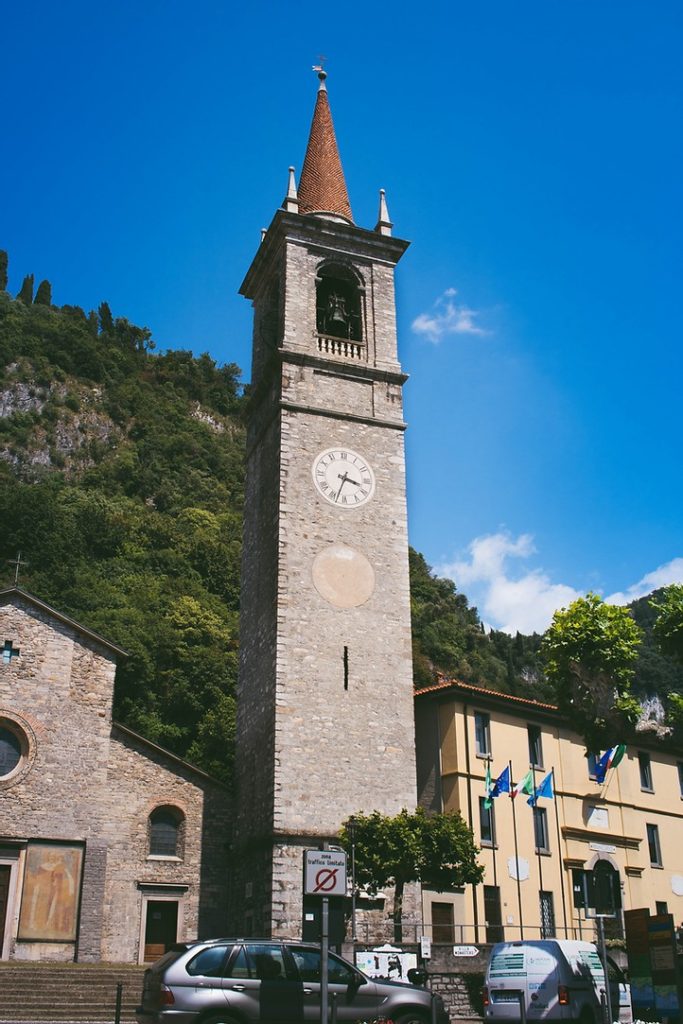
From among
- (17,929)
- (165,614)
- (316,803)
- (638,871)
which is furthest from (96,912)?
(165,614)

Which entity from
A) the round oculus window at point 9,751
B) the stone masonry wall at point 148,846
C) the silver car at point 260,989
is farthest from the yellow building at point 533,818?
the silver car at point 260,989

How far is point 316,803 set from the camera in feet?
75.8

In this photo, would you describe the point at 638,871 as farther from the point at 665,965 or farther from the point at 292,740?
the point at 665,965

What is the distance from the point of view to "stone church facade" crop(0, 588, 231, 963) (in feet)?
79.9

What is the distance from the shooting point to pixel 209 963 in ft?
41.2

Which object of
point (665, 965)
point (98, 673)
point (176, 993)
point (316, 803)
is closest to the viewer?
point (176, 993)

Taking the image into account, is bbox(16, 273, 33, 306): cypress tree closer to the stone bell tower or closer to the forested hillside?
the forested hillside

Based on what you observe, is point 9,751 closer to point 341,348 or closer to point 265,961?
point 341,348

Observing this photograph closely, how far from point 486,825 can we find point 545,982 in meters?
13.0

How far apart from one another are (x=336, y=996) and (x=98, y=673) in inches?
632

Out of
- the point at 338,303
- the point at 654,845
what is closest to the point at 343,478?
the point at 338,303

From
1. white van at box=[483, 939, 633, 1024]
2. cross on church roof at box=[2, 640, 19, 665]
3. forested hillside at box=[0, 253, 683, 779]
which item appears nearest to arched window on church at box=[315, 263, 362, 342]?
cross on church roof at box=[2, 640, 19, 665]

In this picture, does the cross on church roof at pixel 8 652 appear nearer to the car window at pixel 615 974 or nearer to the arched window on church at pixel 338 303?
the arched window on church at pixel 338 303

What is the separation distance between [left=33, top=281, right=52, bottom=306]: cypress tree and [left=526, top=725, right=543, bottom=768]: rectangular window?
96658 millimetres
